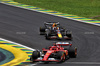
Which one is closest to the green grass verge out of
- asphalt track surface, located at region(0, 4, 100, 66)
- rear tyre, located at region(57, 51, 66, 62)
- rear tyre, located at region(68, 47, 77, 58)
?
asphalt track surface, located at region(0, 4, 100, 66)

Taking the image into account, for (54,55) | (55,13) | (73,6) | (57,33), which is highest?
(73,6)

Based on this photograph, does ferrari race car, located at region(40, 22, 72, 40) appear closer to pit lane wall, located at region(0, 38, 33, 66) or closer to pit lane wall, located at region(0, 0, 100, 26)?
pit lane wall, located at region(0, 38, 33, 66)

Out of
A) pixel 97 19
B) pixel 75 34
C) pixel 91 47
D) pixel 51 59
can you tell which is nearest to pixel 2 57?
pixel 51 59

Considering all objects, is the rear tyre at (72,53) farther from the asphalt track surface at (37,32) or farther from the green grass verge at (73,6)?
the green grass verge at (73,6)

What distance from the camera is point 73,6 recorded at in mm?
49531

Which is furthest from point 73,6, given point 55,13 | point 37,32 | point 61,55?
point 61,55

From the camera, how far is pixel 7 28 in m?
37.9

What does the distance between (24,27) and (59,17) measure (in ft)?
19.0

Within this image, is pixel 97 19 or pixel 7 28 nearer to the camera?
pixel 7 28

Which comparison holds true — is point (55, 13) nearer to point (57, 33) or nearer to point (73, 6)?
point (73, 6)

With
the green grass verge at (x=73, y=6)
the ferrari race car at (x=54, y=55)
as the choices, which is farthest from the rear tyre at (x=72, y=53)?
the green grass verge at (x=73, y=6)

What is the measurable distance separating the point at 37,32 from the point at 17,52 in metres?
7.31

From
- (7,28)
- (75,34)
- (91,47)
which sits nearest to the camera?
(91,47)

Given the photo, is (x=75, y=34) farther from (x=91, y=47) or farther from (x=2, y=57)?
(x=2, y=57)
